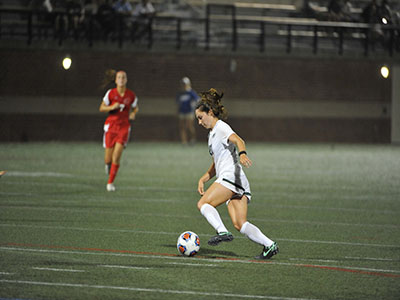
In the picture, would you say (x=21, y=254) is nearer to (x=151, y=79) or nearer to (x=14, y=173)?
(x=14, y=173)

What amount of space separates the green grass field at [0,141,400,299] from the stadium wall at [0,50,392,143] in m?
12.2

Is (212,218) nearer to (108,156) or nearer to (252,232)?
(252,232)

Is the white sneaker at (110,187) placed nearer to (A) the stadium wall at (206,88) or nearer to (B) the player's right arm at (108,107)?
(B) the player's right arm at (108,107)

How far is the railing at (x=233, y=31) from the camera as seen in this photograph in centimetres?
3133

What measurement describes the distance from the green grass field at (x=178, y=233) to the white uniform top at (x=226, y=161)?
0.75 metres

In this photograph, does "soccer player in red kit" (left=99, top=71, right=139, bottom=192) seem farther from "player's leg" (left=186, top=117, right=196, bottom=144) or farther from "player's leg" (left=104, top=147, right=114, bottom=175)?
"player's leg" (left=186, top=117, right=196, bottom=144)

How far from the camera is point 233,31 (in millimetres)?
33781

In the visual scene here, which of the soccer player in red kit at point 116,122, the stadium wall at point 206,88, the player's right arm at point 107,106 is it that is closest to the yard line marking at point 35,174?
the soccer player in red kit at point 116,122

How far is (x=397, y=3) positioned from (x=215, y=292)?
894 inches

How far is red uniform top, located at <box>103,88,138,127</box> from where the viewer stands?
48.7 feet

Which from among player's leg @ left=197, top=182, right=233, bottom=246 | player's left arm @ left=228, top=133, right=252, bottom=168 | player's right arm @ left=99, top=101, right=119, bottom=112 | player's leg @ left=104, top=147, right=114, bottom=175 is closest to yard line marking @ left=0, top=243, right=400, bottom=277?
player's leg @ left=197, top=182, right=233, bottom=246

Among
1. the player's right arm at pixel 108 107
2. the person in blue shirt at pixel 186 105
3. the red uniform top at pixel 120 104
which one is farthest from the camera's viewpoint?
the person in blue shirt at pixel 186 105

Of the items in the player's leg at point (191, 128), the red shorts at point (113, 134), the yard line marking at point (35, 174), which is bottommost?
the player's leg at point (191, 128)

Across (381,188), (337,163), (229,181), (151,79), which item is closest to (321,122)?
(151,79)
